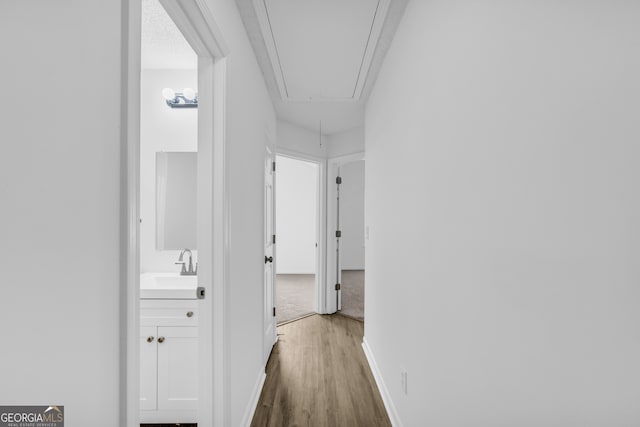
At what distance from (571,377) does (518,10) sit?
2.81ft

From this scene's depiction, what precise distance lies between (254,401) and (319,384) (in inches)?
21.6

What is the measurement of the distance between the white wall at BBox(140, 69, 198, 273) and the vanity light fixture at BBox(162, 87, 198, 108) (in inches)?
1.8

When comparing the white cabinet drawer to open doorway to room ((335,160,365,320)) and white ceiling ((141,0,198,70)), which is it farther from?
open doorway to room ((335,160,365,320))

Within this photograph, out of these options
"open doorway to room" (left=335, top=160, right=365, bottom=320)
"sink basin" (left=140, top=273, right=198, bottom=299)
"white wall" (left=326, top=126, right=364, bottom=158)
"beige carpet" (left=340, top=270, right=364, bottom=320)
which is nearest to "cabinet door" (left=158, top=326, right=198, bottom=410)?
"sink basin" (left=140, top=273, right=198, bottom=299)

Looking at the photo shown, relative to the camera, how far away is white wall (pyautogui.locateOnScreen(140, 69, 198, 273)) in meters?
2.25

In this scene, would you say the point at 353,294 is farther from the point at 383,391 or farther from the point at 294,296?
the point at 383,391

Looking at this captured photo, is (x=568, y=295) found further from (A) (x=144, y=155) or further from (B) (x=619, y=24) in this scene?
(A) (x=144, y=155)

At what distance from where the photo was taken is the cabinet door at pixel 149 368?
1761 mm

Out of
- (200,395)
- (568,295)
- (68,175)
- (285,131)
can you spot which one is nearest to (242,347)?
(200,395)

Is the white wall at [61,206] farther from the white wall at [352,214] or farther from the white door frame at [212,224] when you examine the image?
the white wall at [352,214]

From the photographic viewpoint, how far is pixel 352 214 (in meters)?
6.62

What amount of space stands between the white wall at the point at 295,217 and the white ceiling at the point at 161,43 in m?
4.21

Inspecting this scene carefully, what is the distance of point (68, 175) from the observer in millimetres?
509

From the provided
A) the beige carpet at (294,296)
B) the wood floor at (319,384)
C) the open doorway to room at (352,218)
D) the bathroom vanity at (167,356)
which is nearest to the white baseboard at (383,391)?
the wood floor at (319,384)
